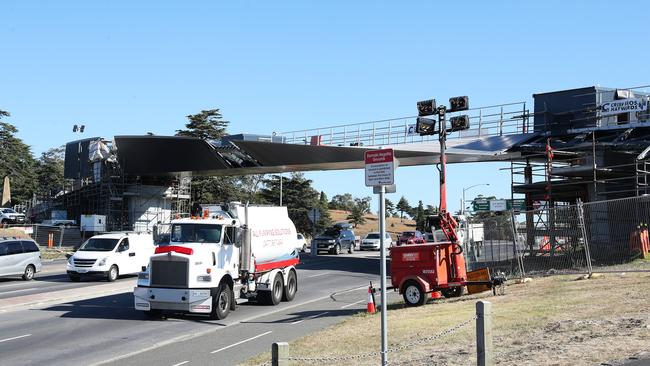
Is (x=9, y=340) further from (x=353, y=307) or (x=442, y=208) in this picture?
(x=442, y=208)

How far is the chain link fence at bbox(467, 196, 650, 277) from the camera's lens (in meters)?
20.2

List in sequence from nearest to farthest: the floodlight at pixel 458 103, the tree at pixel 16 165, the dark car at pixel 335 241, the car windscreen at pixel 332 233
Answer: the floodlight at pixel 458 103 < the dark car at pixel 335 241 < the car windscreen at pixel 332 233 < the tree at pixel 16 165

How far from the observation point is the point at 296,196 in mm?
92125

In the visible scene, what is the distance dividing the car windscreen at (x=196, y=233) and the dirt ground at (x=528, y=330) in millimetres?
4552

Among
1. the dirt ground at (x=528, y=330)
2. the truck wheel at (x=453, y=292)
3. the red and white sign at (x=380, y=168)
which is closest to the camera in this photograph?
the red and white sign at (x=380, y=168)

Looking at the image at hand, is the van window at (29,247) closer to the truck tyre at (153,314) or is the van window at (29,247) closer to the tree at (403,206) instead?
the truck tyre at (153,314)

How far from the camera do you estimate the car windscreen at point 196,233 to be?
17266 millimetres

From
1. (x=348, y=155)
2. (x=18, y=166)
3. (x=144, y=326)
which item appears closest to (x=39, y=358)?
(x=144, y=326)

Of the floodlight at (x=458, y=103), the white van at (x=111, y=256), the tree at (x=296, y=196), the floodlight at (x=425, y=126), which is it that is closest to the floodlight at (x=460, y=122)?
the floodlight at (x=458, y=103)

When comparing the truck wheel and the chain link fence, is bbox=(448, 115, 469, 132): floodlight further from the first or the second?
the truck wheel

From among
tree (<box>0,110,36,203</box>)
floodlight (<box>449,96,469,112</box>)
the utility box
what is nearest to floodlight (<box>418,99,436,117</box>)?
floodlight (<box>449,96,469,112</box>)

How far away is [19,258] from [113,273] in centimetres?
431

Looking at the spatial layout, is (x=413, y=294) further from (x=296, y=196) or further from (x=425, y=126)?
(x=296, y=196)

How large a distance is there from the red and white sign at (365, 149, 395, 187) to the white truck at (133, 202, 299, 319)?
8.85m
